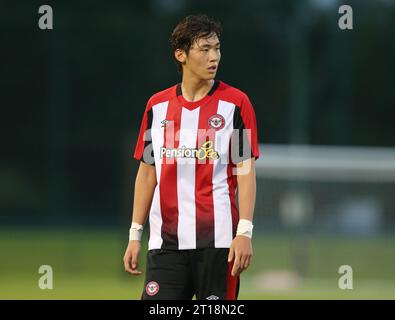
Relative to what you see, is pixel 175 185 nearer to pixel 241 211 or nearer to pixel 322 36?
pixel 241 211

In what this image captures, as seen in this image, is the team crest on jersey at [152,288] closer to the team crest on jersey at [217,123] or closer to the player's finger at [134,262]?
the player's finger at [134,262]

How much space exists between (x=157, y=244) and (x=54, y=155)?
11568 mm

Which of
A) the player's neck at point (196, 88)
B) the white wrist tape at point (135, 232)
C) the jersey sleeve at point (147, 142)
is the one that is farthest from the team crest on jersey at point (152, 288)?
the player's neck at point (196, 88)

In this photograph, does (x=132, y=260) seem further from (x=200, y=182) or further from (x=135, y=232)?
(x=200, y=182)

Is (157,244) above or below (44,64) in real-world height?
below

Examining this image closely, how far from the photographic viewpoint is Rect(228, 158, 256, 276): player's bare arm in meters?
4.54

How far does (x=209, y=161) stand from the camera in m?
4.70

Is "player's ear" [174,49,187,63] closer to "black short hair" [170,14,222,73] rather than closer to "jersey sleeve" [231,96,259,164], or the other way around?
"black short hair" [170,14,222,73]

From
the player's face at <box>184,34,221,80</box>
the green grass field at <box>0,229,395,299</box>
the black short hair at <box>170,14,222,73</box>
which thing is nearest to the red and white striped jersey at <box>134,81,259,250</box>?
the player's face at <box>184,34,221,80</box>

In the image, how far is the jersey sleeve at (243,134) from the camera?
185 inches

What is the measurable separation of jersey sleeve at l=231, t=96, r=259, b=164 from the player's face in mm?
203

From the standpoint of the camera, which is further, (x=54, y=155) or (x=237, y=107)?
(x=54, y=155)
